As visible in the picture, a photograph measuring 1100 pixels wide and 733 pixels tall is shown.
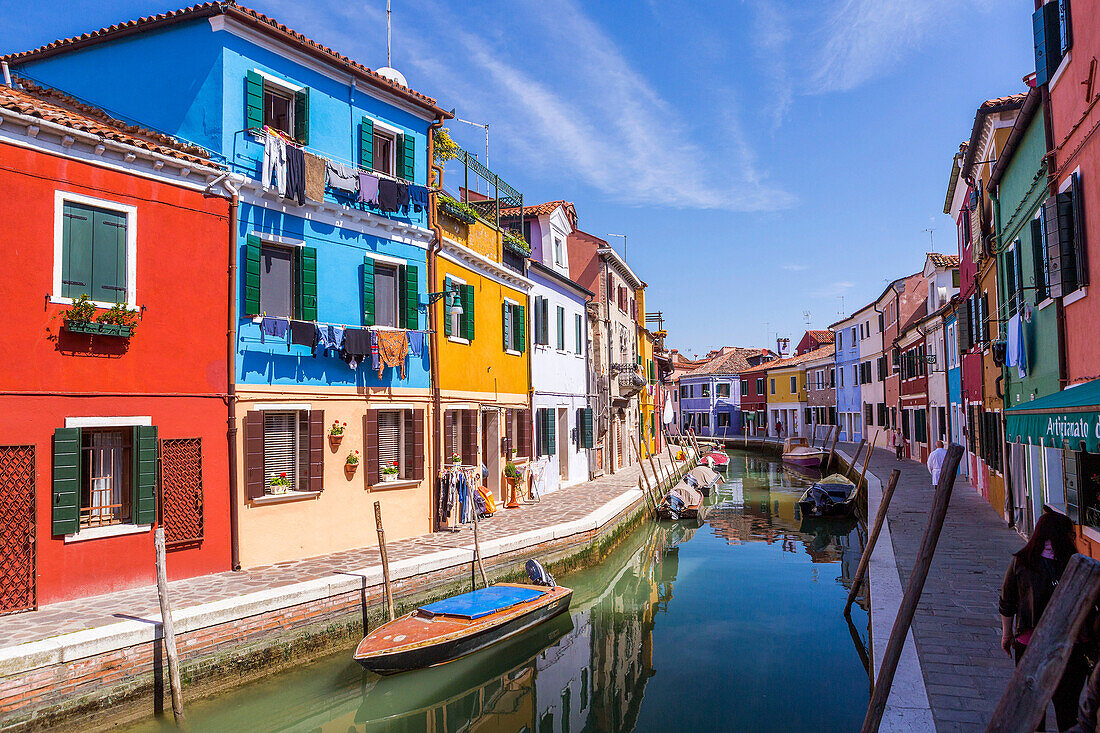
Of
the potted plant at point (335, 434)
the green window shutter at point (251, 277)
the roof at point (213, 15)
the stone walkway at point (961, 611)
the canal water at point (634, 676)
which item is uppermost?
the roof at point (213, 15)

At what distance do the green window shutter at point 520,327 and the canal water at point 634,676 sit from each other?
693 cm

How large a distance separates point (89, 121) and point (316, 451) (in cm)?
619

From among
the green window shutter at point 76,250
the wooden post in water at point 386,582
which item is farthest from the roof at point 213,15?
the wooden post in water at point 386,582

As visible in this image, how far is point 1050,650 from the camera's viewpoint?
151 inches

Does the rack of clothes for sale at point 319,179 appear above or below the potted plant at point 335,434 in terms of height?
above

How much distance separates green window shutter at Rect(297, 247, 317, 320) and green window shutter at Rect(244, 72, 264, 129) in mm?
2246

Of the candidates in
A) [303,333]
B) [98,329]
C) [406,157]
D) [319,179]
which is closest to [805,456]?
[406,157]

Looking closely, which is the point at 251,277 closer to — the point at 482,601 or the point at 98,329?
the point at 98,329

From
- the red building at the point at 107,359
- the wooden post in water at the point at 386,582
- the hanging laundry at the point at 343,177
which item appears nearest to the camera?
the red building at the point at 107,359

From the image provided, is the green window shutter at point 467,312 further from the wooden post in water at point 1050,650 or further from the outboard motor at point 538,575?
the wooden post in water at point 1050,650

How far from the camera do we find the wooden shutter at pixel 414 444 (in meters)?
14.7

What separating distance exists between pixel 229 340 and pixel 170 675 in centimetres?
534

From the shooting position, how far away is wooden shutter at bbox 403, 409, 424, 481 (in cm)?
1473

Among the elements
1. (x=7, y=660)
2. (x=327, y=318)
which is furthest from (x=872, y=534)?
(x=7, y=660)
